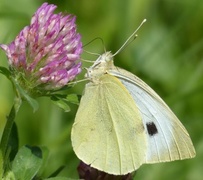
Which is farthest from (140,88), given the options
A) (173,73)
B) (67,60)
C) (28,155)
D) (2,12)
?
(173,73)

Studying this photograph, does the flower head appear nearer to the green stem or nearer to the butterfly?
the green stem

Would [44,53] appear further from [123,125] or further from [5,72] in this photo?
[123,125]

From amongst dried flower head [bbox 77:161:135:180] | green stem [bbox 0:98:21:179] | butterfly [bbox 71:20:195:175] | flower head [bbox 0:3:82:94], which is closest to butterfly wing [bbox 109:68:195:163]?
butterfly [bbox 71:20:195:175]

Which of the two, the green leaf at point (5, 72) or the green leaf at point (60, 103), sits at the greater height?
the green leaf at point (5, 72)

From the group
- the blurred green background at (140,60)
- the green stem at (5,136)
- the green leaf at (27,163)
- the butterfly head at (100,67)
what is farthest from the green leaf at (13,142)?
the blurred green background at (140,60)

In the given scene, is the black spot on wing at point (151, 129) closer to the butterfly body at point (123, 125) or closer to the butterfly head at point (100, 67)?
the butterfly body at point (123, 125)

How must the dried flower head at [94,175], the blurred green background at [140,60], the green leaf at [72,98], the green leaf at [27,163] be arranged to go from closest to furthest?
the green leaf at [27,163]
the green leaf at [72,98]
the dried flower head at [94,175]
the blurred green background at [140,60]

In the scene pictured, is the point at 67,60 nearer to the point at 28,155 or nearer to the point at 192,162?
the point at 28,155
